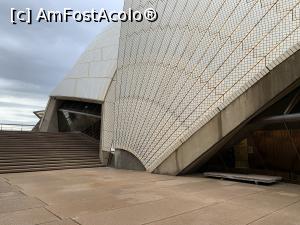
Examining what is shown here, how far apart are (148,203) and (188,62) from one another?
5.73m

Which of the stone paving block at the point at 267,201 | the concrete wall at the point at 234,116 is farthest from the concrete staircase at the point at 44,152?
the stone paving block at the point at 267,201

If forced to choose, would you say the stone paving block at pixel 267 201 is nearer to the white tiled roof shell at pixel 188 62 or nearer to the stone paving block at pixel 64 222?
the white tiled roof shell at pixel 188 62

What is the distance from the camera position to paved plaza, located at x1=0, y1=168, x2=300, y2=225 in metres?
4.59

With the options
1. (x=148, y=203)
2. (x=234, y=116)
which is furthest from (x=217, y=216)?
(x=234, y=116)

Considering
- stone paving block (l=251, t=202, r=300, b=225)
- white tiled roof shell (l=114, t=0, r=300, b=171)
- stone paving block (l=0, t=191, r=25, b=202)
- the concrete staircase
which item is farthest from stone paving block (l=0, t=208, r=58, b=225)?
the concrete staircase

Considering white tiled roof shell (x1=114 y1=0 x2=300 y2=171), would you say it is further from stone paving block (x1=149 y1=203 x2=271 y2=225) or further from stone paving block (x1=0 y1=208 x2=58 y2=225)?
A: stone paving block (x1=0 y1=208 x2=58 y2=225)

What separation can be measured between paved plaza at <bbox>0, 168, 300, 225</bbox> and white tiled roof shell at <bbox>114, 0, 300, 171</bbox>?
260 cm

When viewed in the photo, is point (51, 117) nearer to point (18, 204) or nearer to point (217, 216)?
point (18, 204)

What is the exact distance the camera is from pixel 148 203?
5.70 metres

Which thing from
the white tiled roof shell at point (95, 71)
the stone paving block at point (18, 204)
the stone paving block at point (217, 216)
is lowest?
the stone paving block at point (217, 216)

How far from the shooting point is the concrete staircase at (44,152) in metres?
12.2

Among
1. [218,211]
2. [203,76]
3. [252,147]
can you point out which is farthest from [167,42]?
[218,211]

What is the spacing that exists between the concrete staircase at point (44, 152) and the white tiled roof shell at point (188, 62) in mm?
2340

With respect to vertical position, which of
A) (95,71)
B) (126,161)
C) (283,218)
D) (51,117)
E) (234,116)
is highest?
(95,71)
